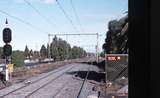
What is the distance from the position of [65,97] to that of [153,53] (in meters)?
22.1

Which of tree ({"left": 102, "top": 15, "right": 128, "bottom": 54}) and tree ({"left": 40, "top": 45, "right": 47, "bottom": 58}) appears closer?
tree ({"left": 102, "top": 15, "right": 128, "bottom": 54})

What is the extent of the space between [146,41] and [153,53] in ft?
0.23

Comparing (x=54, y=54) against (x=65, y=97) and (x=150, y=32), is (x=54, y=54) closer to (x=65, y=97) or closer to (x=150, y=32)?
(x=65, y=97)

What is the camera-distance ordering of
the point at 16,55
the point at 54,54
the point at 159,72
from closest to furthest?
the point at 159,72 → the point at 16,55 → the point at 54,54

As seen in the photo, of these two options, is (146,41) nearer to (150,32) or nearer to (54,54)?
(150,32)

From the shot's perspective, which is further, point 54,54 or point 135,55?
point 54,54

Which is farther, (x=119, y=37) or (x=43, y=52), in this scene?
(x=43, y=52)

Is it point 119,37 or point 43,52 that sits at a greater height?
point 43,52

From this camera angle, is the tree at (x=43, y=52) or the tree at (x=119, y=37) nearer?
the tree at (x=119, y=37)

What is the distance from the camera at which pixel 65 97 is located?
23844 mm

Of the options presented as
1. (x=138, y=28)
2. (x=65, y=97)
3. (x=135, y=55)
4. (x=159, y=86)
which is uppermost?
(x=138, y=28)

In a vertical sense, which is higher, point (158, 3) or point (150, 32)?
point (158, 3)

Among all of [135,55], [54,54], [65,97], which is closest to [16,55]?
[54,54]

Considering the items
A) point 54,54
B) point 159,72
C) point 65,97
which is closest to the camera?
point 159,72
